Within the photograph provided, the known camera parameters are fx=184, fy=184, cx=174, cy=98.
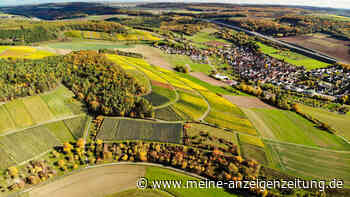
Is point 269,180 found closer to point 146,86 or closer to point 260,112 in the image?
point 260,112

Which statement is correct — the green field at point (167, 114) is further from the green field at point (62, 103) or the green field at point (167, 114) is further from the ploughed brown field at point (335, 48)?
the ploughed brown field at point (335, 48)

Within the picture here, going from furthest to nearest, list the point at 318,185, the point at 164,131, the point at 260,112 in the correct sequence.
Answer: the point at 260,112 → the point at 164,131 → the point at 318,185

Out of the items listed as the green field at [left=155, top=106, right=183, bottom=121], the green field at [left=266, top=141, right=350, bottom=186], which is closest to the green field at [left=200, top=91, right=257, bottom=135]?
the green field at [left=266, top=141, right=350, bottom=186]

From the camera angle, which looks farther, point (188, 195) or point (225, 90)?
point (225, 90)

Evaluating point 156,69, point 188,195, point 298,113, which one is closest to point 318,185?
point 188,195

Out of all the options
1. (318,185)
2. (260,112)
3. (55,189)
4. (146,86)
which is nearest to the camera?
(55,189)

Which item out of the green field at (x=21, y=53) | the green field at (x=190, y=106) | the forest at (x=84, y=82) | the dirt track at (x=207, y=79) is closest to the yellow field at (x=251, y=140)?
the green field at (x=190, y=106)
